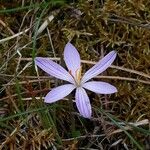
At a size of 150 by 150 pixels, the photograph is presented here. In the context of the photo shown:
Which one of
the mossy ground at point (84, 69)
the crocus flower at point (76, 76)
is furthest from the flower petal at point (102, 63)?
the mossy ground at point (84, 69)

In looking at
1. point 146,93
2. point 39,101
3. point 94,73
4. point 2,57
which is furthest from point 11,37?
point 146,93

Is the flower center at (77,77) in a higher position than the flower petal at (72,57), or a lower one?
lower

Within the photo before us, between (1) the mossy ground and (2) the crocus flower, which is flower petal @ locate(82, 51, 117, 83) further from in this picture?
(1) the mossy ground

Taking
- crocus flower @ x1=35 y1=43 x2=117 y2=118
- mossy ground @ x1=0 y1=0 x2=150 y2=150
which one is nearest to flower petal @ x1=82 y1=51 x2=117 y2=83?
crocus flower @ x1=35 y1=43 x2=117 y2=118

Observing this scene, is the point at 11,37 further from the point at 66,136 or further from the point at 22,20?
the point at 66,136

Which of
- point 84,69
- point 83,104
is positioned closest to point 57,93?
point 83,104

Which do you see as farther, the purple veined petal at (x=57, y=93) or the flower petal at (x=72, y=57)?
the flower petal at (x=72, y=57)

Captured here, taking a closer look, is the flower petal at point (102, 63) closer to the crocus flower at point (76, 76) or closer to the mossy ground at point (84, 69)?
the crocus flower at point (76, 76)
